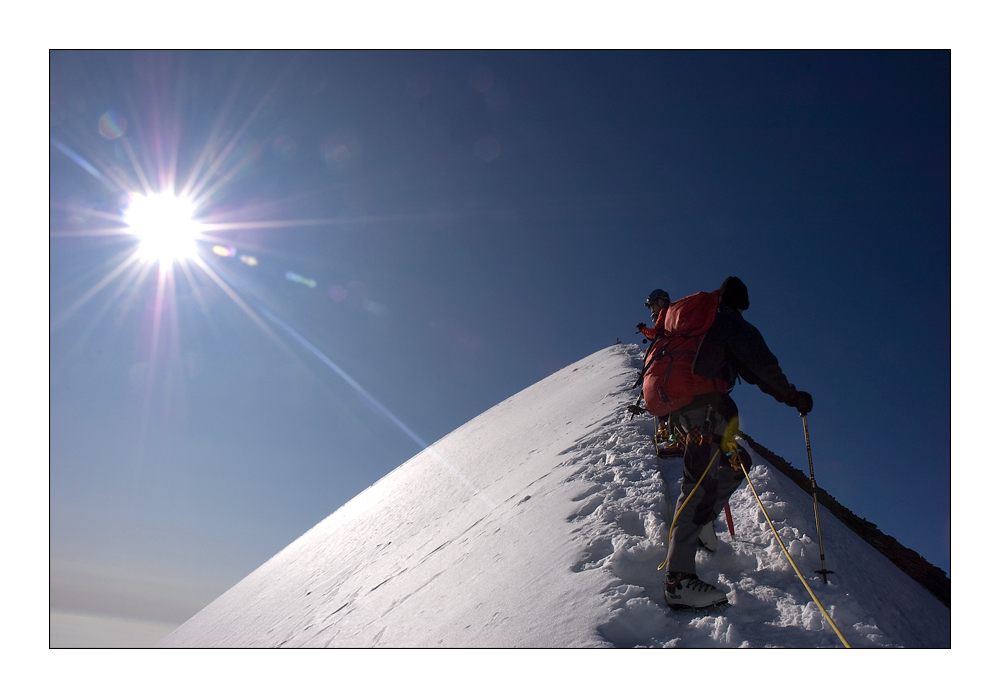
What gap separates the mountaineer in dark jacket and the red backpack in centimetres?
5

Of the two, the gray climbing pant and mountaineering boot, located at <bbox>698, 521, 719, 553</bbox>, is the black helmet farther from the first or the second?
mountaineering boot, located at <bbox>698, 521, 719, 553</bbox>

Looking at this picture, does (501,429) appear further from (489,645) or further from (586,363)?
(489,645)

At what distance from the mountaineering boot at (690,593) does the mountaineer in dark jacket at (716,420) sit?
0.27ft

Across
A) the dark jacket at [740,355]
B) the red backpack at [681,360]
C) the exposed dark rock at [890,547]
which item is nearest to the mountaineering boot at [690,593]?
the red backpack at [681,360]

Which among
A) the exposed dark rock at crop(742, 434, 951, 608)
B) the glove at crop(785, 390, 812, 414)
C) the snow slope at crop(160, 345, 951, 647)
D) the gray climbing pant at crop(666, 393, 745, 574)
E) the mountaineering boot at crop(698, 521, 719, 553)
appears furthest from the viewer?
the exposed dark rock at crop(742, 434, 951, 608)

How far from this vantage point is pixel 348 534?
30.5 ft

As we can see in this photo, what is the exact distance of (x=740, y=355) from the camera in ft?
10.6

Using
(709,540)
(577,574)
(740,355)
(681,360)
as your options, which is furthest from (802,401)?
(577,574)

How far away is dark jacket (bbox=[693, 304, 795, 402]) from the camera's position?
3.20 metres

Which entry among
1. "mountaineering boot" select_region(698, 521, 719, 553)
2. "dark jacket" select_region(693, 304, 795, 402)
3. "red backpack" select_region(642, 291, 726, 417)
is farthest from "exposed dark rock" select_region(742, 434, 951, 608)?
"red backpack" select_region(642, 291, 726, 417)

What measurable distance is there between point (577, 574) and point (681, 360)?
64.8 inches

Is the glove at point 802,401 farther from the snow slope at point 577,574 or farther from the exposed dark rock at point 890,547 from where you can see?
the exposed dark rock at point 890,547

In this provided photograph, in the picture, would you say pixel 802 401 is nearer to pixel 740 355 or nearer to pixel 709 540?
pixel 740 355

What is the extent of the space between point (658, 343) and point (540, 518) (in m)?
2.03
